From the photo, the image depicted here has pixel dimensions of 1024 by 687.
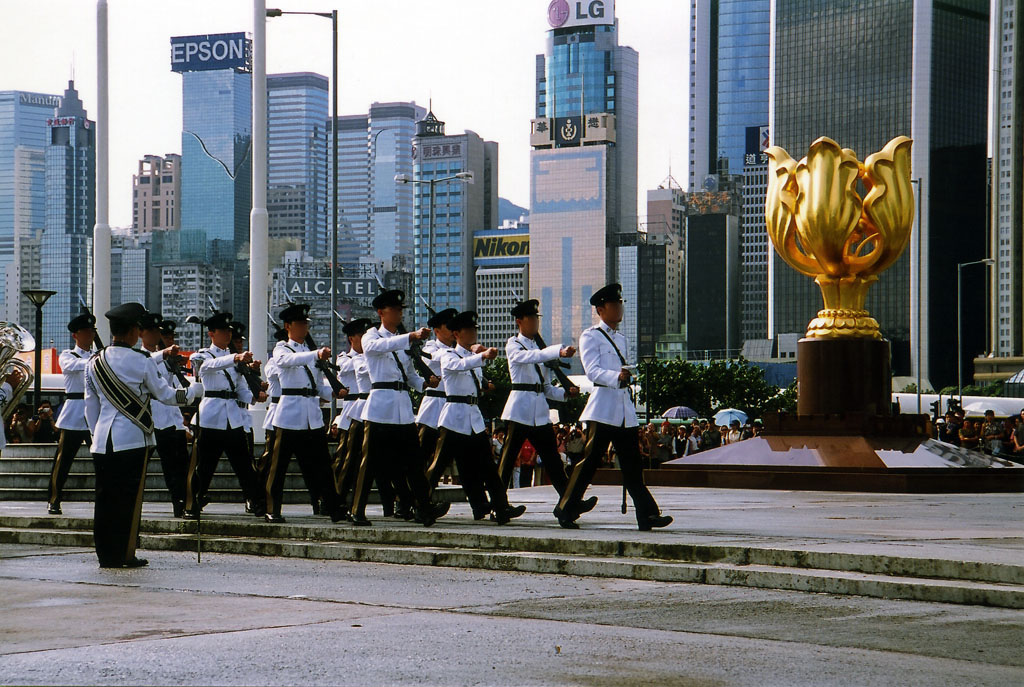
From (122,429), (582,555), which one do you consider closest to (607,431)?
(582,555)

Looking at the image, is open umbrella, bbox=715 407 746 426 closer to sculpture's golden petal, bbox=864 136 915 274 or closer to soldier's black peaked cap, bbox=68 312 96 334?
sculpture's golden petal, bbox=864 136 915 274

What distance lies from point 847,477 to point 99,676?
17.2m

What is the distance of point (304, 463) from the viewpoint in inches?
490

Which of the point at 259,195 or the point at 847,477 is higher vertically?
the point at 259,195

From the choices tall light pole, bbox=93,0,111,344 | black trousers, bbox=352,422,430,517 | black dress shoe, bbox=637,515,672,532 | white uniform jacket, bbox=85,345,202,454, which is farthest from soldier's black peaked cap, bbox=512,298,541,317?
tall light pole, bbox=93,0,111,344

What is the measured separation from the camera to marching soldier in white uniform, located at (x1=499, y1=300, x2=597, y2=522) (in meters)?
12.2

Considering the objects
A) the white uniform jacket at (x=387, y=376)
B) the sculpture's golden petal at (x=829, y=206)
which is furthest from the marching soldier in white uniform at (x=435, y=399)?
the sculpture's golden petal at (x=829, y=206)

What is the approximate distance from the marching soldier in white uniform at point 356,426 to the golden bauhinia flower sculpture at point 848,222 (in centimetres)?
1213

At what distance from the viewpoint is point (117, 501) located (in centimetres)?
967

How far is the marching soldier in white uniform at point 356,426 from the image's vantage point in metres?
12.7

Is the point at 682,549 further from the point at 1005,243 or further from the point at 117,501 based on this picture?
the point at 1005,243

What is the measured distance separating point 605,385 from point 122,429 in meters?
3.64

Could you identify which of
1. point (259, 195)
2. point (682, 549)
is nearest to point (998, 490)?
point (259, 195)

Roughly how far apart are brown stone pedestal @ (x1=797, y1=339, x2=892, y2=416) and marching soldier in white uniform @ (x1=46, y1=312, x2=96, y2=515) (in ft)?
44.3
